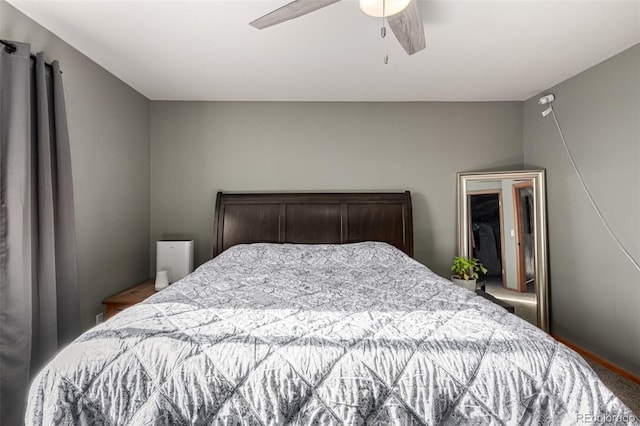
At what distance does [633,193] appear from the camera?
2.29 meters

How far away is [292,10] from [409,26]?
0.61 m

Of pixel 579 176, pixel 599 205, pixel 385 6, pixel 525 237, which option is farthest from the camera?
pixel 525 237

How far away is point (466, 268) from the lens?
9.67 feet

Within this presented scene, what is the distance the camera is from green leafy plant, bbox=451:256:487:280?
296cm

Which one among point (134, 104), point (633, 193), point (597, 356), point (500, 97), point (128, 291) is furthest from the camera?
point (500, 97)

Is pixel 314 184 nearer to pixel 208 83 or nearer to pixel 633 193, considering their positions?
pixel 208 83

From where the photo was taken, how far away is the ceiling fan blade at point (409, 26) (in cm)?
152

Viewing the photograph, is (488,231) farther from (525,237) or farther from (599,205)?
(599,205)

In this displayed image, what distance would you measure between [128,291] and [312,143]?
7.31 feet

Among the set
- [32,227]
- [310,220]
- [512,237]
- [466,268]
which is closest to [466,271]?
[466,268]

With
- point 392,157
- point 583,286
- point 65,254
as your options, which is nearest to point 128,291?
point 65,254

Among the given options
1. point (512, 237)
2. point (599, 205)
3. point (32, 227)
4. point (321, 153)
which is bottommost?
point (512, 237)

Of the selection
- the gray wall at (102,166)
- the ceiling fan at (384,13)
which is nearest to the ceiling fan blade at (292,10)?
the ceiling fan at (384,13)

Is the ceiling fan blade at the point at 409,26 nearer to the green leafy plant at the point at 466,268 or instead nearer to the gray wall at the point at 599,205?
the gray wall at the point at 599,205
